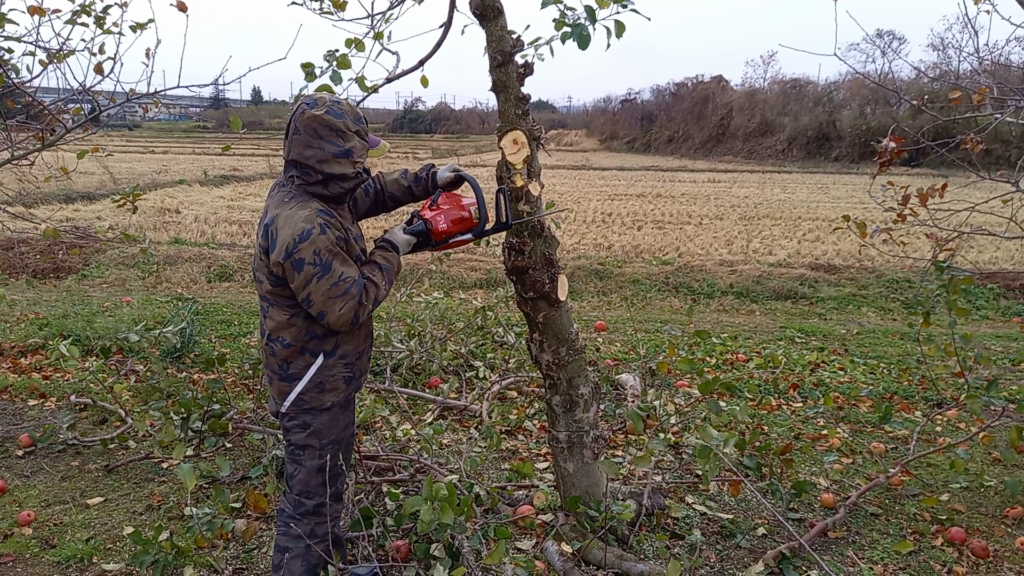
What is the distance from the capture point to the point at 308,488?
8.25 ft

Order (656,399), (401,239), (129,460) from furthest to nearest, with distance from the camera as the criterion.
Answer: (129,460) < (656,399) < (401,239)

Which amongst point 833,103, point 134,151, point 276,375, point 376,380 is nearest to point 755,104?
point 833,103

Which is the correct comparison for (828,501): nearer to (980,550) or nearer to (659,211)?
(980,550)

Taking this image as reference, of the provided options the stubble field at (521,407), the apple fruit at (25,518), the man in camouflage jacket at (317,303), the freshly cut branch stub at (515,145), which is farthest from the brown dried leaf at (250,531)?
the freshly cut branch stub at (515,145)

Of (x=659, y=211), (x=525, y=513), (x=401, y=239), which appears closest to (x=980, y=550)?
(x=525, y=513)

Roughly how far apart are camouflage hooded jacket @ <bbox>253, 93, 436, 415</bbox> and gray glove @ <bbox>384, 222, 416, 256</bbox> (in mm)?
33

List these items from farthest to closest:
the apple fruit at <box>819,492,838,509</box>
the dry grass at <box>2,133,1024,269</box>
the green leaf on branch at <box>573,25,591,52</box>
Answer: the dry grass at <box>2,133,1024,269</box> → the apple fruit at <box>819,492,838,509</box> → the green leaf on branch at <box>573,25,591,52</box>

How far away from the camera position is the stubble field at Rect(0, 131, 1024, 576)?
9.67 feet

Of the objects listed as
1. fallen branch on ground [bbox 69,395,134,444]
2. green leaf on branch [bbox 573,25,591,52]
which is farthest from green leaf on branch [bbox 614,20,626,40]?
fallen branch on ground [bbox 69,395,134,444]

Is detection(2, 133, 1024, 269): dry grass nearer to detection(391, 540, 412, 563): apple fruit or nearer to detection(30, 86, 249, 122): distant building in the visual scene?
detection(30, 86, 249, 122): distant building

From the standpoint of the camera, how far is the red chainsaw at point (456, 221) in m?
2.54

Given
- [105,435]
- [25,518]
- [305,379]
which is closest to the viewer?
[305,379]

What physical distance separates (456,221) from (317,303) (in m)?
0.62

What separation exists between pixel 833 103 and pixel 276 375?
2849 centimetres
